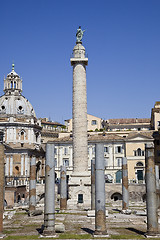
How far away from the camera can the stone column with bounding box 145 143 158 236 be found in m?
17.3

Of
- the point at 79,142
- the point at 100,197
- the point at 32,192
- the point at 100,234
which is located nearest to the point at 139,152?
the point at 79,142

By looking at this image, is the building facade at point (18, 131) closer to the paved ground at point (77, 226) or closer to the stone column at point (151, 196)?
the paved ground at point (77, 226)

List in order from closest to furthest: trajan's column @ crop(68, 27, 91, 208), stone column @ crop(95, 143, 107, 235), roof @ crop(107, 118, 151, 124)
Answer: stone column @ crop(95, 143, 107, 235), trajan's column @ crop(68, 27, 91, 208), roof @ crop(107, 118, 151, 124)

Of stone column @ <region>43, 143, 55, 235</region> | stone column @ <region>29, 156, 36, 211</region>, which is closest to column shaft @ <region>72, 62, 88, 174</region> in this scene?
stone column @ <region>29, 156, 36, 211</region>

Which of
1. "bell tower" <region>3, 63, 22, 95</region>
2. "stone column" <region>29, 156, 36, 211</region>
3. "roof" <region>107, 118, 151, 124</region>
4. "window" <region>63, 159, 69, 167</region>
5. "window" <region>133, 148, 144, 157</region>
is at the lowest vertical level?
"stone column" <region>29, 156, 36, 211</region>

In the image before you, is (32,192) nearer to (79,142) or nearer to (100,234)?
(79,142)

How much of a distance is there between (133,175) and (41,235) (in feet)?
119

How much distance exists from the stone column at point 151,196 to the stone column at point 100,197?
241 cm

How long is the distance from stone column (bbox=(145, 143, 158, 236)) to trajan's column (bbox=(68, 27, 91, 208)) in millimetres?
19004

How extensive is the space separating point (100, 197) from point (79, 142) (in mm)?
19253

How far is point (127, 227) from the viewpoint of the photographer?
2053 cm

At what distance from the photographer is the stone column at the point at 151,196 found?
56.6 feet

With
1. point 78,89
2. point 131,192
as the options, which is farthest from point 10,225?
point 131,192

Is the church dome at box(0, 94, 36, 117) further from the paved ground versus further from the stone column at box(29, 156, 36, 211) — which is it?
the paved ground
